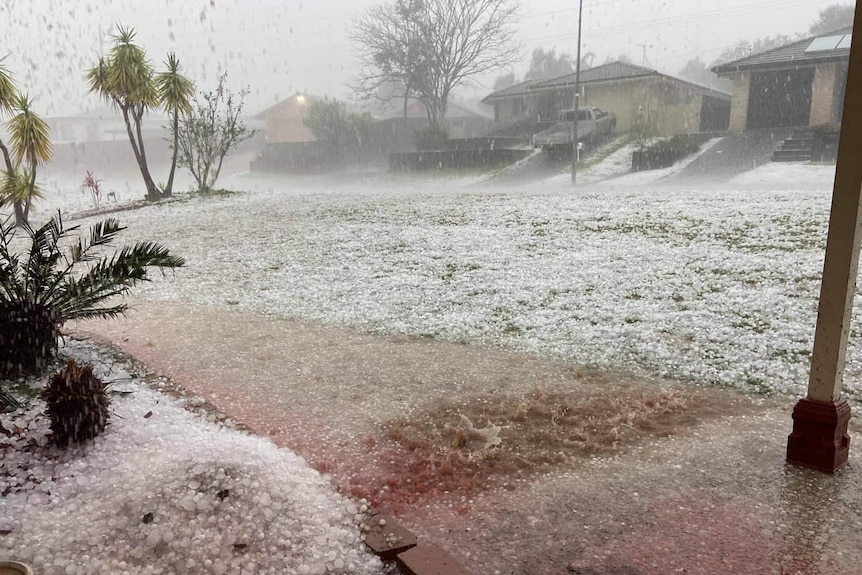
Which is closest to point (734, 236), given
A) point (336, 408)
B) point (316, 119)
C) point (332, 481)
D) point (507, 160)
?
point (336, 408)

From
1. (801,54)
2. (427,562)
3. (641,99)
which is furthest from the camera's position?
(641,99)

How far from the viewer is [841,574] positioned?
231 cm

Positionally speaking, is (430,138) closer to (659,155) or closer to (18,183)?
(659,155)

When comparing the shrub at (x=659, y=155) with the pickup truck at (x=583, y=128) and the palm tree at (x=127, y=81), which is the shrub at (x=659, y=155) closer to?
the pickup truck at (x=583, y=128)

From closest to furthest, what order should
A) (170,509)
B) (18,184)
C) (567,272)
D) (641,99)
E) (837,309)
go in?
(170,509), (837,309), (567,272), (18,184), (641,99)

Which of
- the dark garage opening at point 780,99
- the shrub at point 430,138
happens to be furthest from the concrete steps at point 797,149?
the shrub at point 430,138

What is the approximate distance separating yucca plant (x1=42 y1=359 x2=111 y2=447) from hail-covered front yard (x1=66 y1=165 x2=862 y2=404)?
3.03 metres

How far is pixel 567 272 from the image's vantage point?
295 inches

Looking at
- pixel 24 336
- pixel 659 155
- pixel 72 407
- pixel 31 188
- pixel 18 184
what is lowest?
pixel 72 407

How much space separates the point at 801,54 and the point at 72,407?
83.1ft

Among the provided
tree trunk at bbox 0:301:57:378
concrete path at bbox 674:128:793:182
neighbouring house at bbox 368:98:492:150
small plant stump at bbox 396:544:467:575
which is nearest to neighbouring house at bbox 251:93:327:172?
neighbouring house at bbox 368:98:492:150

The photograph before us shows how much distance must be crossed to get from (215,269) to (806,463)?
→ 809 cm

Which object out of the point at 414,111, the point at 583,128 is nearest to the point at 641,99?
the point at 583,128

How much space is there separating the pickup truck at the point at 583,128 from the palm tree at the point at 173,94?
13656 mm
